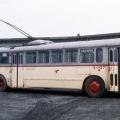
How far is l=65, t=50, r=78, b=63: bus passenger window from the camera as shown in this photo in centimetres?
2130

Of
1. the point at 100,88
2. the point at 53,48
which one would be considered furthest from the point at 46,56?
the point at 100,88

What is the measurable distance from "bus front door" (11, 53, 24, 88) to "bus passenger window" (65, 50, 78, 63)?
3.16m

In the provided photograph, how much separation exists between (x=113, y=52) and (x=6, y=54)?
24.2 feet

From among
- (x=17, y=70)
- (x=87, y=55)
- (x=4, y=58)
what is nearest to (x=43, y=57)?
(x=17, y=70)

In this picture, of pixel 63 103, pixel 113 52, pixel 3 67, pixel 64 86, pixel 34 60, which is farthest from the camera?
pixel 3 67

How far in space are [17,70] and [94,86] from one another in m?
5.27

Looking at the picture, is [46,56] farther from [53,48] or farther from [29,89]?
[29,89]

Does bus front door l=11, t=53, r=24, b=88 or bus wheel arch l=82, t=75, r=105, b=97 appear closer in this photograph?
bus wheel arch l=82, t=75, r=105, b=97

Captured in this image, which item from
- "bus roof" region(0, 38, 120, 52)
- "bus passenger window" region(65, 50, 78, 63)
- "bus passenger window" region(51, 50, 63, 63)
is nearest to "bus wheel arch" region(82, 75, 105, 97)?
"bus passenger window" region(65, 50, 78, 63)

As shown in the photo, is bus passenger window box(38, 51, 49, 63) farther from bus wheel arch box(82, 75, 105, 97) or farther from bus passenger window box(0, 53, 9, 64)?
bus wheel arch box(82, 75, 105, 97)

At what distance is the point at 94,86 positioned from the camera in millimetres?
20422

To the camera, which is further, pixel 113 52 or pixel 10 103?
pixel 113 52

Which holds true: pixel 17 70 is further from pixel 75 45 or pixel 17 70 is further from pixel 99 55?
pixel 99 55

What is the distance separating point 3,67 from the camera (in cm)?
2491
